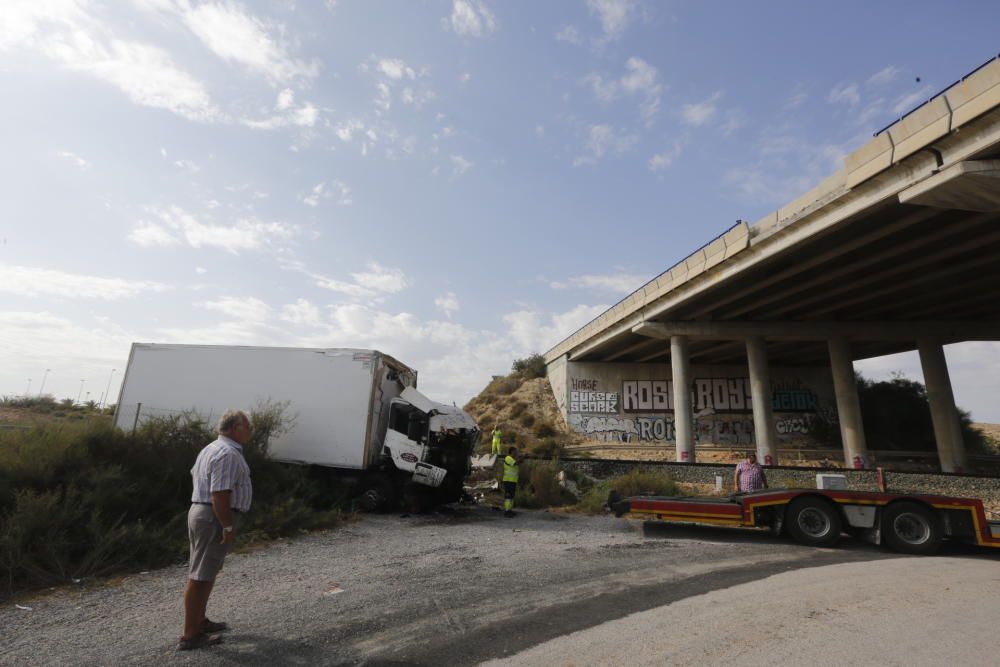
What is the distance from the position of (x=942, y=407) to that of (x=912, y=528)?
947 inches

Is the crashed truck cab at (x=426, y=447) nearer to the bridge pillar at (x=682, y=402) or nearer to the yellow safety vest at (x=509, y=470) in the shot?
the yellow safety vest at (x=509, y=470)

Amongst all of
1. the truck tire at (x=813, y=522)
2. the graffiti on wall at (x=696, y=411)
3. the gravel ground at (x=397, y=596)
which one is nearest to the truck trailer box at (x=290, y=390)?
the gravel ground at (x=397, y=596)

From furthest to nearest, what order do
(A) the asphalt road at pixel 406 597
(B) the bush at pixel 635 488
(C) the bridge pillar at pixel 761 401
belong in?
(C) the bridge pillar at pixel 761 401
(B) the bush at pixel 635 488
(A) the asphalt road at pixel 406 597

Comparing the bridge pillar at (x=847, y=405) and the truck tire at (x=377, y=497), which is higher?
the bridge pillar at (x=847, y=405)

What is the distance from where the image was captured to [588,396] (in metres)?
37.2

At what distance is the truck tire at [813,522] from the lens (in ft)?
29.1

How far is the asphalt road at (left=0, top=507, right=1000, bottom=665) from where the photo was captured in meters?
4.06

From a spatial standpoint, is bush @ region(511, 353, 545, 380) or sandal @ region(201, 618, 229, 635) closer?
sandal @ region(201, 618, 229, 635)

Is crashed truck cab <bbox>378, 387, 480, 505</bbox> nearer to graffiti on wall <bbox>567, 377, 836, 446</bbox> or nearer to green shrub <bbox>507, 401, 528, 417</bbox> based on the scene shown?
graffiti on wall <bbox>567, 377, 836, 446</bbox>

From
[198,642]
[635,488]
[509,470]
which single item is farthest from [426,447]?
[198,642]

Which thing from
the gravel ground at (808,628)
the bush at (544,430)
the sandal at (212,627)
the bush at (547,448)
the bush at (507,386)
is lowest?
the sandal at (212,627)

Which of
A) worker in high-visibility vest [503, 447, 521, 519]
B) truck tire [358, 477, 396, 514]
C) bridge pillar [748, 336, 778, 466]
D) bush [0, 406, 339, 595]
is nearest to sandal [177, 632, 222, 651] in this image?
bush [0, 406, 339, 595]

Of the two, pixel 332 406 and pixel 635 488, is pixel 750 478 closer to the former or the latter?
pixel 635 488

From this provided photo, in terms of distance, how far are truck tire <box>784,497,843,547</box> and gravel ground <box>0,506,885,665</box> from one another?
1.08ft
